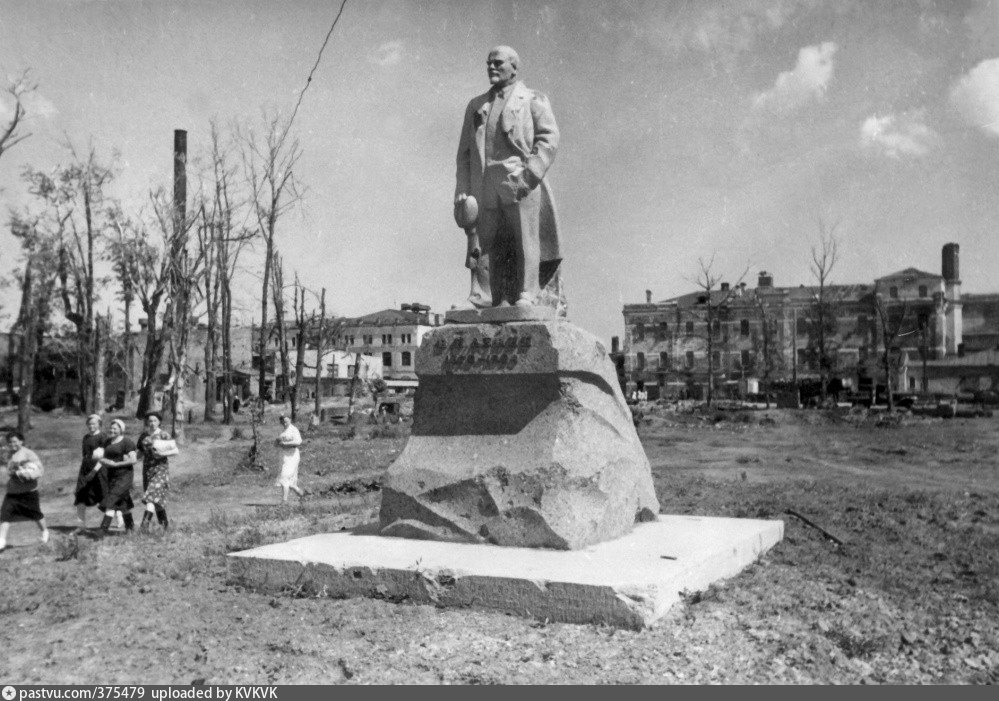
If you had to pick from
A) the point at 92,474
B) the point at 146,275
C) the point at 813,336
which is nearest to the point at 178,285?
the point at 146,275

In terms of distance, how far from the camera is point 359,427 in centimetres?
2703

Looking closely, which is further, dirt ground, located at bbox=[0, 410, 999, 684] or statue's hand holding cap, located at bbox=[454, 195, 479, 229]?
statue's hand holding cap, located at bbox=[454, 195, 479, 229]

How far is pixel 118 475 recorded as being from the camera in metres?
10.3

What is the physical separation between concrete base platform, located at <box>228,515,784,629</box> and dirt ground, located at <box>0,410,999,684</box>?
0.41ft

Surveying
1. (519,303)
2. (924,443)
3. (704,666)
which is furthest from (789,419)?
(704,666)

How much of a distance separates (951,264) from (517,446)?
5449 centimetres

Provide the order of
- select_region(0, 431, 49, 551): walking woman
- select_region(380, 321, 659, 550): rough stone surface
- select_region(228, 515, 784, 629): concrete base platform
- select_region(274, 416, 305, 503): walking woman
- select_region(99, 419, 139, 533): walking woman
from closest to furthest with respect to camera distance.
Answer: select_region(228, 515, 784, 629): concrete base platform
select_region(380, 321, 659, 550): rough stone surface
select_region(0, 431, 49, 551): walking woman
select_region(99, 419, 139, 533): walking woman
select_region(274, 416, 305, 503): walking woman

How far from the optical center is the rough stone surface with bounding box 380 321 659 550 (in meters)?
6.38

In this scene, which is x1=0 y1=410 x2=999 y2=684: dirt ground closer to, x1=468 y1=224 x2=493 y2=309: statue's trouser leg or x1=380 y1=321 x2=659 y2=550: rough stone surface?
x1=380 y1=321 x2=659 y2=550: rough stone surface

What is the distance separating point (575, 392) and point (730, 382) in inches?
2134

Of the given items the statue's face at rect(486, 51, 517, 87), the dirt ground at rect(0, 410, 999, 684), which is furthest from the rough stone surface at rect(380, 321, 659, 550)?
the statue's face at rect(486, 51, 517, 87)

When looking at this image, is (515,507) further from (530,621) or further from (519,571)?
(530,621)

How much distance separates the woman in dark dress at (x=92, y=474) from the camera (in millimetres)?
10375

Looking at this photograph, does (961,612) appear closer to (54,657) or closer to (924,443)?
(54,657)
